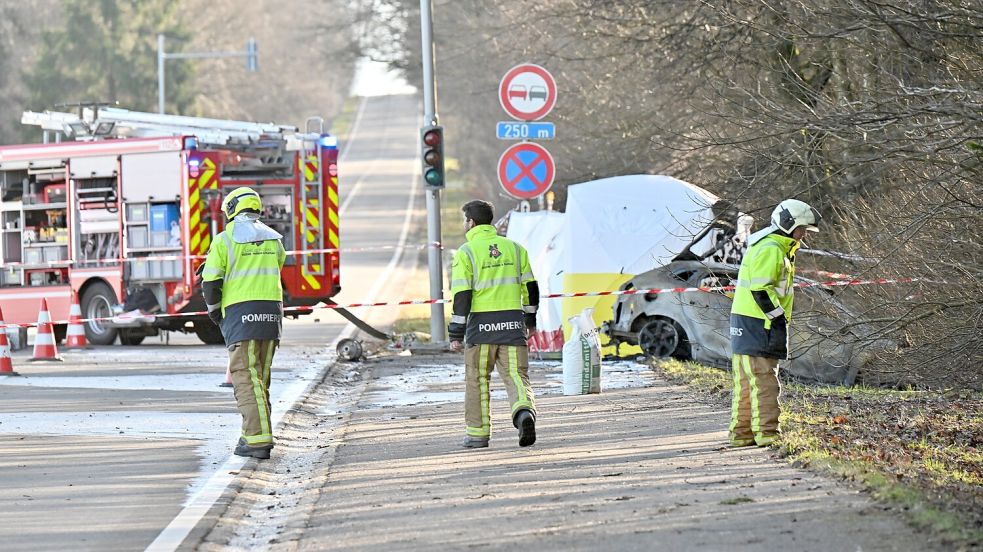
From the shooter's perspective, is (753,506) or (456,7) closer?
(753,506)

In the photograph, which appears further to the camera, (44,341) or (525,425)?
(44,341)

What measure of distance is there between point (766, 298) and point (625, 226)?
7.78 m

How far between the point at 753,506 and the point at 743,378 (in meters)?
2.68

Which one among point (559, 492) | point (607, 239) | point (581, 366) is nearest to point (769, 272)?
point (559, 492)

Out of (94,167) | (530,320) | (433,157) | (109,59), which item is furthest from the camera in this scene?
(109,59)

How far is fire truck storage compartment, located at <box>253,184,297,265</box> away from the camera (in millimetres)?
21781

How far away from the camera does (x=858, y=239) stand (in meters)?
12.7

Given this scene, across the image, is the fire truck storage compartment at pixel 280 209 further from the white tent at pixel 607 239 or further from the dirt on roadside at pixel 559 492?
the dirt on roadside at pixel 559 492

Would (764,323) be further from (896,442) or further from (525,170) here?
(525,170)

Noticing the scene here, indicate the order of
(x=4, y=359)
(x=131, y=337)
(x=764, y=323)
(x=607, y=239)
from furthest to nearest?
(x=131, y=337)
(x=607, y=239)
(x=4, y=359)
(x=764, y=323)

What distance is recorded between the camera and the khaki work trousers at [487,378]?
10844mm

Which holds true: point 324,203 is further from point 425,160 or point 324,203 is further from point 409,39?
point 409,39

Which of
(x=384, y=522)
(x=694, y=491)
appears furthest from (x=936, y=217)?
(x=384, y=522)

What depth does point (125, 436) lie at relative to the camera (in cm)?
1196
